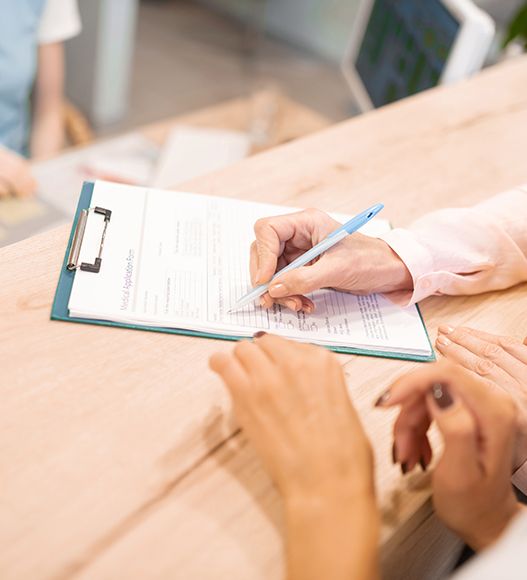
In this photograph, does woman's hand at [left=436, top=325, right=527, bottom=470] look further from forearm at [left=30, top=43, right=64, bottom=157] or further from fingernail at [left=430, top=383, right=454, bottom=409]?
forearm at [left=30, top=43, right=64, bottom=157]

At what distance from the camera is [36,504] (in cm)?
47

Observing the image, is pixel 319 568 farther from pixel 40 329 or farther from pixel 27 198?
pixel 27 198

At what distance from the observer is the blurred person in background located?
54.5 inches

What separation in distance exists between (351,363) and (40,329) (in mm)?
303

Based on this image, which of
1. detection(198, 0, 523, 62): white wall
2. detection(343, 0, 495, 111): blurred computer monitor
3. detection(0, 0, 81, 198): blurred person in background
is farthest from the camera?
detection(198, 0, 523, 62): white wall

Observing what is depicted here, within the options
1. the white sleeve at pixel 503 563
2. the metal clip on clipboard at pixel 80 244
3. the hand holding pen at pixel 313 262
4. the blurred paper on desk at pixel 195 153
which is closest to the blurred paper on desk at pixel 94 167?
the blurred paper on desk at pixel 195 153

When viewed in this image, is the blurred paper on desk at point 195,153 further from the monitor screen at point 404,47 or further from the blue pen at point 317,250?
the blue pen at point 317,250

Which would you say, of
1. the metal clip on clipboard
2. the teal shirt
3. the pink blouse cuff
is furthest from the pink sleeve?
the teal shirt

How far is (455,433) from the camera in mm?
497

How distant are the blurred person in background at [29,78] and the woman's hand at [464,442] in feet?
3.43

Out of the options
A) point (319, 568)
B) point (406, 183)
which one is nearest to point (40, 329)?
point (319, 568)

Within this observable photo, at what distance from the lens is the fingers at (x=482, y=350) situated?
2.21 ft

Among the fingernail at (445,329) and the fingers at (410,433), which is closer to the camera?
the fingers at (410,433)

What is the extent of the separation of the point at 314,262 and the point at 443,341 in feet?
0.54
